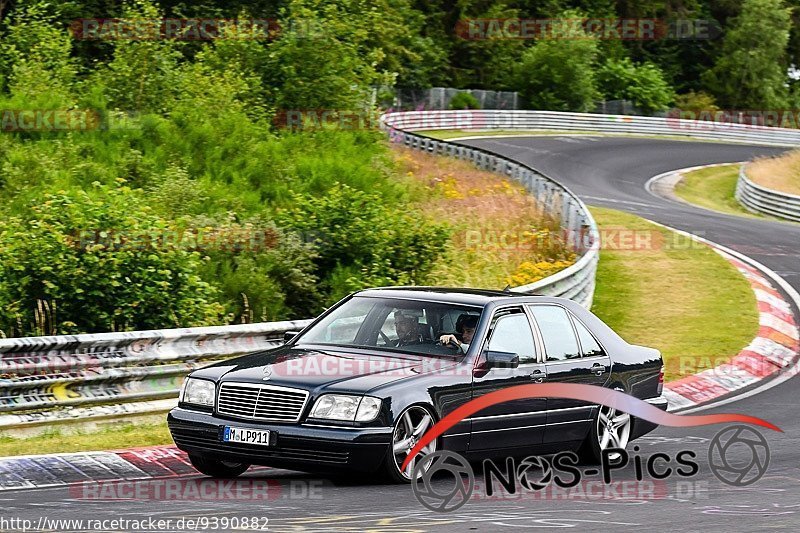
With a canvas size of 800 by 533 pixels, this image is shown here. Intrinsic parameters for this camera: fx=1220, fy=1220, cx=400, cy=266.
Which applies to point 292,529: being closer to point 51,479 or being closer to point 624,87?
point 51,479

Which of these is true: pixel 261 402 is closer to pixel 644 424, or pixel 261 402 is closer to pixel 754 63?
pixel 644 424

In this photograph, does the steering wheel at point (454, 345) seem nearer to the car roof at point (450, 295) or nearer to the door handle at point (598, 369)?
the car roof at point (450, 295)

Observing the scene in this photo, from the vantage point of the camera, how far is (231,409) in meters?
8.34

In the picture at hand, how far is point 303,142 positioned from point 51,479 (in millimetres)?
20799

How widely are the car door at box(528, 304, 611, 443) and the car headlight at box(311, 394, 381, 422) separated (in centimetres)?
186

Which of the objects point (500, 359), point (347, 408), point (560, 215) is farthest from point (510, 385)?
point (560, 215)

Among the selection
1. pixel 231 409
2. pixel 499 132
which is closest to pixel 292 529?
pixel 231 409

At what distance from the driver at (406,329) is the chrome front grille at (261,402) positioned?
1296 mm

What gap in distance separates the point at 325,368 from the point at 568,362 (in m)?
2.16

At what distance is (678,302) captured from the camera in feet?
65.5

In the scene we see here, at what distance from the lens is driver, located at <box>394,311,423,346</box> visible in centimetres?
927

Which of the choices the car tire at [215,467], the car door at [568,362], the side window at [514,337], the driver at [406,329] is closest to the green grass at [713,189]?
the car door at [568,362]

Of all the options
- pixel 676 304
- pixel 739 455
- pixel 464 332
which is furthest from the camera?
pixel 676 304

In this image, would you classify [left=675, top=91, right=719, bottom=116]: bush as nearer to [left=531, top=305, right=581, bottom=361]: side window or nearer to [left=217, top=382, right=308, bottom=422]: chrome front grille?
[left=531, top=305, right=581, bottom=361]: side window
